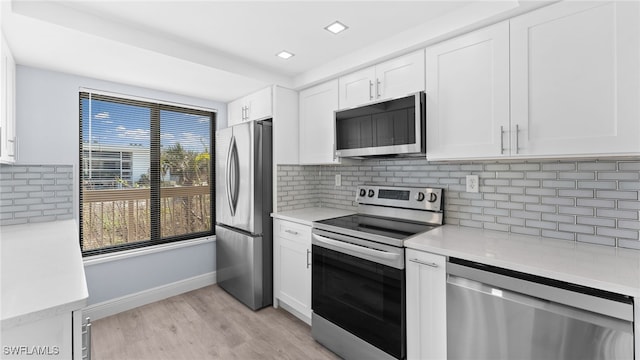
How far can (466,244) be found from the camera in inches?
64.7

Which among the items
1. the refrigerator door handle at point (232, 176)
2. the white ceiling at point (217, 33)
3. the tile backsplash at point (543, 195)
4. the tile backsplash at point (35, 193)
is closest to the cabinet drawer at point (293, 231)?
the refrigerator door handle at point (232, 176)

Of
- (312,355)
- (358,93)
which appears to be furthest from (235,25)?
(312,355)

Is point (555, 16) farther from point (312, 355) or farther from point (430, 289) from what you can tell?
point (312, 355)

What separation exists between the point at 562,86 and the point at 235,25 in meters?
1.95

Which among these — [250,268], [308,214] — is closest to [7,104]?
[250,268]

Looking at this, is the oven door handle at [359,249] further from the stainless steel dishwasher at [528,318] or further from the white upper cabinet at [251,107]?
the white upper cabinet at [251,107]

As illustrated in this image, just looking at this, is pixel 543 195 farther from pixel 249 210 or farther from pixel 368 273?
pixel 249 210

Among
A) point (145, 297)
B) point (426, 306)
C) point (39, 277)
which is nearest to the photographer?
point (39, 277)

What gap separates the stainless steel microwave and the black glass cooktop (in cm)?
55

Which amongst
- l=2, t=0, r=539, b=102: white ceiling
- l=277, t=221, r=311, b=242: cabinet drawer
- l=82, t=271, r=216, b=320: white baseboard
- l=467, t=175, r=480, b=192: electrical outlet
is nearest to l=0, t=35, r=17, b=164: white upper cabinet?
l=2, t=0, r=539, b=102: white ceiling

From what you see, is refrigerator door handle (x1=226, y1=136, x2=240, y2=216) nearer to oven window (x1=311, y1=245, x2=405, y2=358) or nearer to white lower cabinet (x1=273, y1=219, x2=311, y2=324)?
white lower cabinet (x1=273, y1=219, x2=311, y2=324)

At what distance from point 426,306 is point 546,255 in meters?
0.67

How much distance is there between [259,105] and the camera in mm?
3029

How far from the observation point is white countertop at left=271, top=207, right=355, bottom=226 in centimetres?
251
